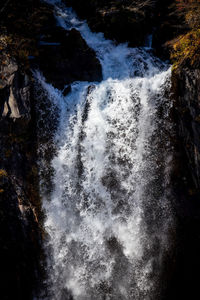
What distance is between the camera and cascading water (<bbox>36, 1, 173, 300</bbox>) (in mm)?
6320

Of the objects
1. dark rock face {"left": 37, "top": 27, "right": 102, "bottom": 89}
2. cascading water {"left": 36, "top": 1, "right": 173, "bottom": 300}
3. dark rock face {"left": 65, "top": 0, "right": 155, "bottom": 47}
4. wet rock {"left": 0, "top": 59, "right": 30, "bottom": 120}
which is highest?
dark rock face {"left": 65, "top": 0, "right": 155, "bottom": 47}

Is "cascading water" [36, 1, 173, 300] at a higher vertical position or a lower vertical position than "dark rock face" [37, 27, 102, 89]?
lower

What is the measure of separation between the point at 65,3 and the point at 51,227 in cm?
1327

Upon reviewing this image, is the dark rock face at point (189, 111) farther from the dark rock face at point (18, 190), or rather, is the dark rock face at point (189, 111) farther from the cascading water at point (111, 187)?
the dark rock face at point (18, 190)

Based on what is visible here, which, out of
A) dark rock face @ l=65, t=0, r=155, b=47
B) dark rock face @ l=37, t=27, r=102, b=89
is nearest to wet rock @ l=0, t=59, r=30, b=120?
dark rock face @ l=37, t=27, r=102, b=89

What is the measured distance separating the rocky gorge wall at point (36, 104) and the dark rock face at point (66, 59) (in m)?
0.05

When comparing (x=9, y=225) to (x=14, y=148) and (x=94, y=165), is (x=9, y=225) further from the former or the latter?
(x=94, y=165)

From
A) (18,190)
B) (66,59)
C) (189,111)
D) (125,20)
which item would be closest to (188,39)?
(189,111)

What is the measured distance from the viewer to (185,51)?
24.7ft

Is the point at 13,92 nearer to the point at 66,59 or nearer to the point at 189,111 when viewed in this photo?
the point at 66,59

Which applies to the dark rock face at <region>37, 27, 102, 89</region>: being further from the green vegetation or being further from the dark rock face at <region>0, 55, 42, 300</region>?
the green vegetation

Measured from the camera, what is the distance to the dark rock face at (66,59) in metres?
8.61

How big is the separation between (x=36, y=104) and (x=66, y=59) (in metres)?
2.91

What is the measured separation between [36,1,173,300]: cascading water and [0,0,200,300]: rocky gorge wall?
1.88 feet
